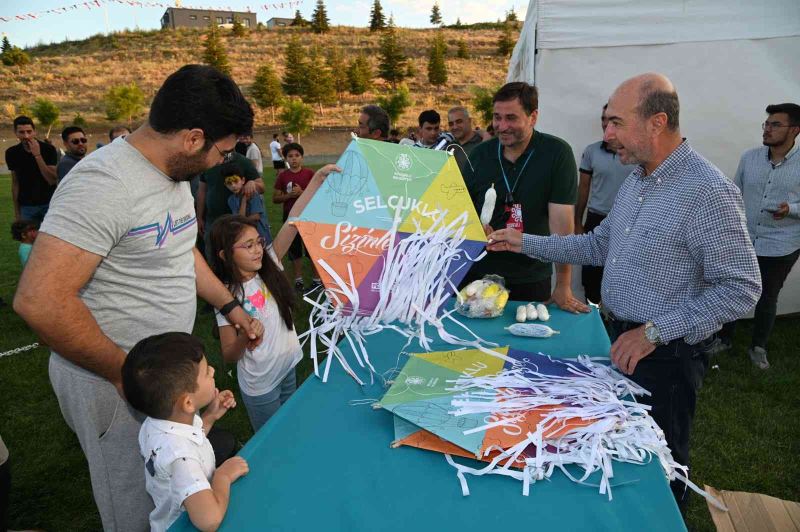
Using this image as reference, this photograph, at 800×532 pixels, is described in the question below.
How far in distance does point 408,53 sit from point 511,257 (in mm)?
62559

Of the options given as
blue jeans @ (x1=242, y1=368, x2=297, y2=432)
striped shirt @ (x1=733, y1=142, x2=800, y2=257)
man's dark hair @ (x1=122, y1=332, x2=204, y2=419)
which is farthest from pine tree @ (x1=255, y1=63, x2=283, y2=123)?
man's dark hair @ (x1=122, y1=332, x2=204, y2=419)

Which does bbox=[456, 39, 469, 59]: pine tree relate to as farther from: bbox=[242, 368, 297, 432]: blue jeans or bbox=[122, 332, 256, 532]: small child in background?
bbox=[122, 332, 256, 532]: small child in background

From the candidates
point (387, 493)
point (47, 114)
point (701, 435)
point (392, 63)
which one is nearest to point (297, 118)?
point (47, 114)

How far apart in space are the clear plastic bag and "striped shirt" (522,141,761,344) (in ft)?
1.40

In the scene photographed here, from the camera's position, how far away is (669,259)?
1.66 metres

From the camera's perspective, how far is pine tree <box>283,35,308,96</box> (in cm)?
4697

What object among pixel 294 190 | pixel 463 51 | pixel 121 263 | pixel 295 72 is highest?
pixel 463 51

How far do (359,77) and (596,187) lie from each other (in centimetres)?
4728

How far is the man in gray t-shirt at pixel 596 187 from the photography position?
421cm

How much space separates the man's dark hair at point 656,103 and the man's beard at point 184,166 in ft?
4.81

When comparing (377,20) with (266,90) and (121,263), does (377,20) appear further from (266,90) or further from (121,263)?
(121,263)

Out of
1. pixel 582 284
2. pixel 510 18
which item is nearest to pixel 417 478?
pixel 582 284

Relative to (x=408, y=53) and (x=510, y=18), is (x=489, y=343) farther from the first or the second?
(x=510, y=18)

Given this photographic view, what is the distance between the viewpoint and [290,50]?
47031 mm
